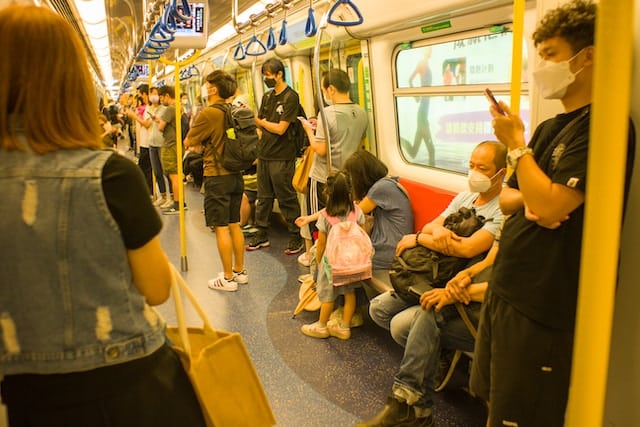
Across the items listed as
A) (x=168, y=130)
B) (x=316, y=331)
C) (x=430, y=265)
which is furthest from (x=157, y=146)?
(x=430, y=265)

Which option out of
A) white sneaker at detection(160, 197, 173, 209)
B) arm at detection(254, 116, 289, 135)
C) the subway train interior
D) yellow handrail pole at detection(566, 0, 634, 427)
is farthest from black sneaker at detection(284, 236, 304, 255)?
yellow handrail pole at detection(566, 0, 634, 427)

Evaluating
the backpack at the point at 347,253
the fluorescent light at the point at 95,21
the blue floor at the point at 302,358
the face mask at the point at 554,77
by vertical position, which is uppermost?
the fluorescent light at the point at 95,21

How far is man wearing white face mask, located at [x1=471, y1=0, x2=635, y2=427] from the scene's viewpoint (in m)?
1.56

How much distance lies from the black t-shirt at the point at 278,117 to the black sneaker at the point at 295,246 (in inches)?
34.4

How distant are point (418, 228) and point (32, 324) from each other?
3057mm

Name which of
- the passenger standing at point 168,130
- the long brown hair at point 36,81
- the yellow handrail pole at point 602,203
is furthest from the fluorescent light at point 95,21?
the yellow handrail pole at point 602,203

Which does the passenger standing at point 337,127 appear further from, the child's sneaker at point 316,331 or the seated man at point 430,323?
the seated man at point 430,323

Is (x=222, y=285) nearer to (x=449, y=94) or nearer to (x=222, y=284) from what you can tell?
(x=222, y=284)

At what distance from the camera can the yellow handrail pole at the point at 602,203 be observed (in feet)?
2.53

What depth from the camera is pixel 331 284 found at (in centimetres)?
360

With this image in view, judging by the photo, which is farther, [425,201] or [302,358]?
[425,201]

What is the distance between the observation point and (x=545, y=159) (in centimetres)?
167

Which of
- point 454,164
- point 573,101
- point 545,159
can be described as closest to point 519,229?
point 545,159

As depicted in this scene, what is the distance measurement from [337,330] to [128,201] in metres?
2.74
